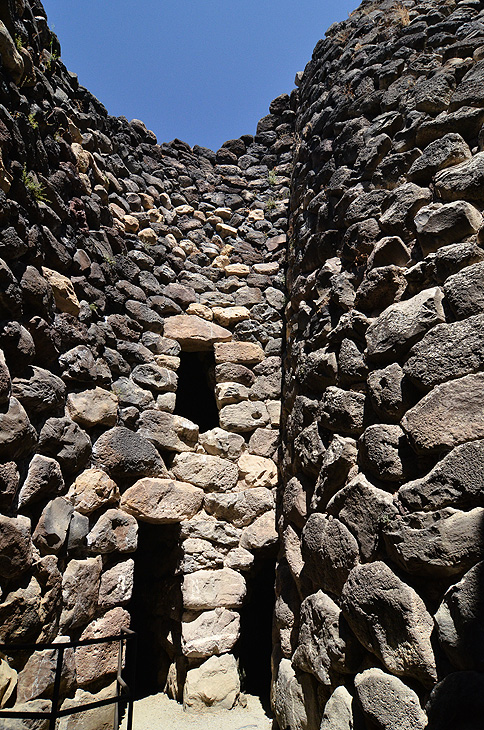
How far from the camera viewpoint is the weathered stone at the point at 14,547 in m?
2.29

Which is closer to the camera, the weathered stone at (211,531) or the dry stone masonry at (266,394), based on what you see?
the dry stone masonry at (266,394)

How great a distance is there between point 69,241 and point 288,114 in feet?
10.2

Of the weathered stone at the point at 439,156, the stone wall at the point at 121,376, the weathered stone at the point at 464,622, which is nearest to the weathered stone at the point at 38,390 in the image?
the stone wall at the point at 121,376

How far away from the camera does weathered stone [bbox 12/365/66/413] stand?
2602mm

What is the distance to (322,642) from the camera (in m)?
2.15

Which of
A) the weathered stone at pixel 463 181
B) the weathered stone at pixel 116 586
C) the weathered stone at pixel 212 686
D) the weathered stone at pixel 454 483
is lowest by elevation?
the weathered stone at pixel 212 686

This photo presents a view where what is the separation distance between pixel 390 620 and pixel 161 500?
77.7 inches

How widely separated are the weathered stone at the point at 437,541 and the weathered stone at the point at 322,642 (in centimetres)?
49

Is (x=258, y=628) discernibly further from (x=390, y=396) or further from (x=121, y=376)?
(x=390, y=396)

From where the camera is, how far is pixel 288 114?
520 cm

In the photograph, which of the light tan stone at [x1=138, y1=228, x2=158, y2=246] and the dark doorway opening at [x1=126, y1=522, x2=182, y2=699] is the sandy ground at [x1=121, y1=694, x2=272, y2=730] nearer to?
the dark doorway opening at [x1=126, y1=522, x2=182, y2=699]

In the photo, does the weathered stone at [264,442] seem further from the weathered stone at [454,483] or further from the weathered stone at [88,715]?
the weathered stone at [454,483]

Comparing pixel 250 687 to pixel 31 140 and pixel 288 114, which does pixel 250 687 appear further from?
pixel 288 114

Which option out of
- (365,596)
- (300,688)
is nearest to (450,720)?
(365,596)
